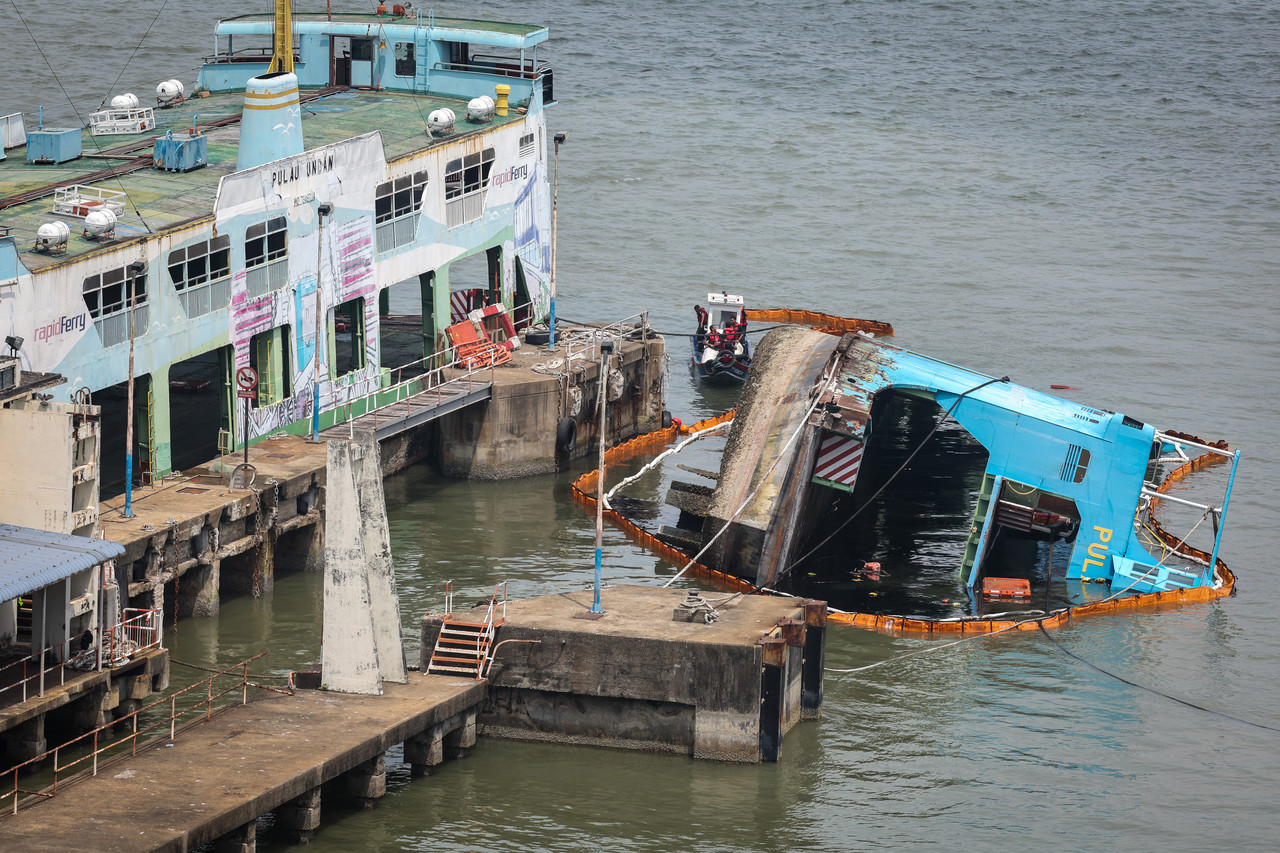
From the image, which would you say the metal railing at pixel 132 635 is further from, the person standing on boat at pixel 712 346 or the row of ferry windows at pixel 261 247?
the person standing on boat at pixel 712 346

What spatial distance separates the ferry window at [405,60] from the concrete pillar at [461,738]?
103 ft

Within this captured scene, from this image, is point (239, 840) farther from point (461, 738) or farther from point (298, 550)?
point (298, 550)

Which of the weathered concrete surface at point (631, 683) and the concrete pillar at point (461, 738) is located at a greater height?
the weathered concrete surface at point (631, 683)

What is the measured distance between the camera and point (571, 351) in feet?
189

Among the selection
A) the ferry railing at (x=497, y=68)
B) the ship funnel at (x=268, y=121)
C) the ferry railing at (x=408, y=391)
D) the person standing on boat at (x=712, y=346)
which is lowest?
the person standing on boat at (x=712, y=346)

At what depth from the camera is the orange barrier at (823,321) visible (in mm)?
71375

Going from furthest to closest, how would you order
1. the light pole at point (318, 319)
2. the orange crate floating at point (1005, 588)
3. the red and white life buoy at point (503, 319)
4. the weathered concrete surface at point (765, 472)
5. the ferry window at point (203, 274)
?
the red and white life buoy at point (503, 319) < the light pole at point (318, 319) < the orange crate floating at point (1005, 588) < the weathered concrete surface at point (765, 472) < the ferry window at point (203, 274)

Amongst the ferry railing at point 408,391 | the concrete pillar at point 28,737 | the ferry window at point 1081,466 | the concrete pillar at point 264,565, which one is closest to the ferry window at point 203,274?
the ferry railing at point 408,391

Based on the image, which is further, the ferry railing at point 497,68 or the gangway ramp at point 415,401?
the ferry railing at point 497,68

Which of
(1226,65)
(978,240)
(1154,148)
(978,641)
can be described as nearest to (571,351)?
(978,641)

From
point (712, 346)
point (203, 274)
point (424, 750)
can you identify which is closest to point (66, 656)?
point (424, 750)

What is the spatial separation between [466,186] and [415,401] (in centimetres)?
810

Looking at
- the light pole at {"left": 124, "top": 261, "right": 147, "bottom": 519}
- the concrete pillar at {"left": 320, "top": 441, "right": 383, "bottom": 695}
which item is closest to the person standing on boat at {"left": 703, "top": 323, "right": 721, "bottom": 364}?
the light pole at {"left": 124, "top": 261, "right": 147, "bottom": 519}

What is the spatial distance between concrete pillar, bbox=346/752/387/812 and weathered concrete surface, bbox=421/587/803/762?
10.8 feet
